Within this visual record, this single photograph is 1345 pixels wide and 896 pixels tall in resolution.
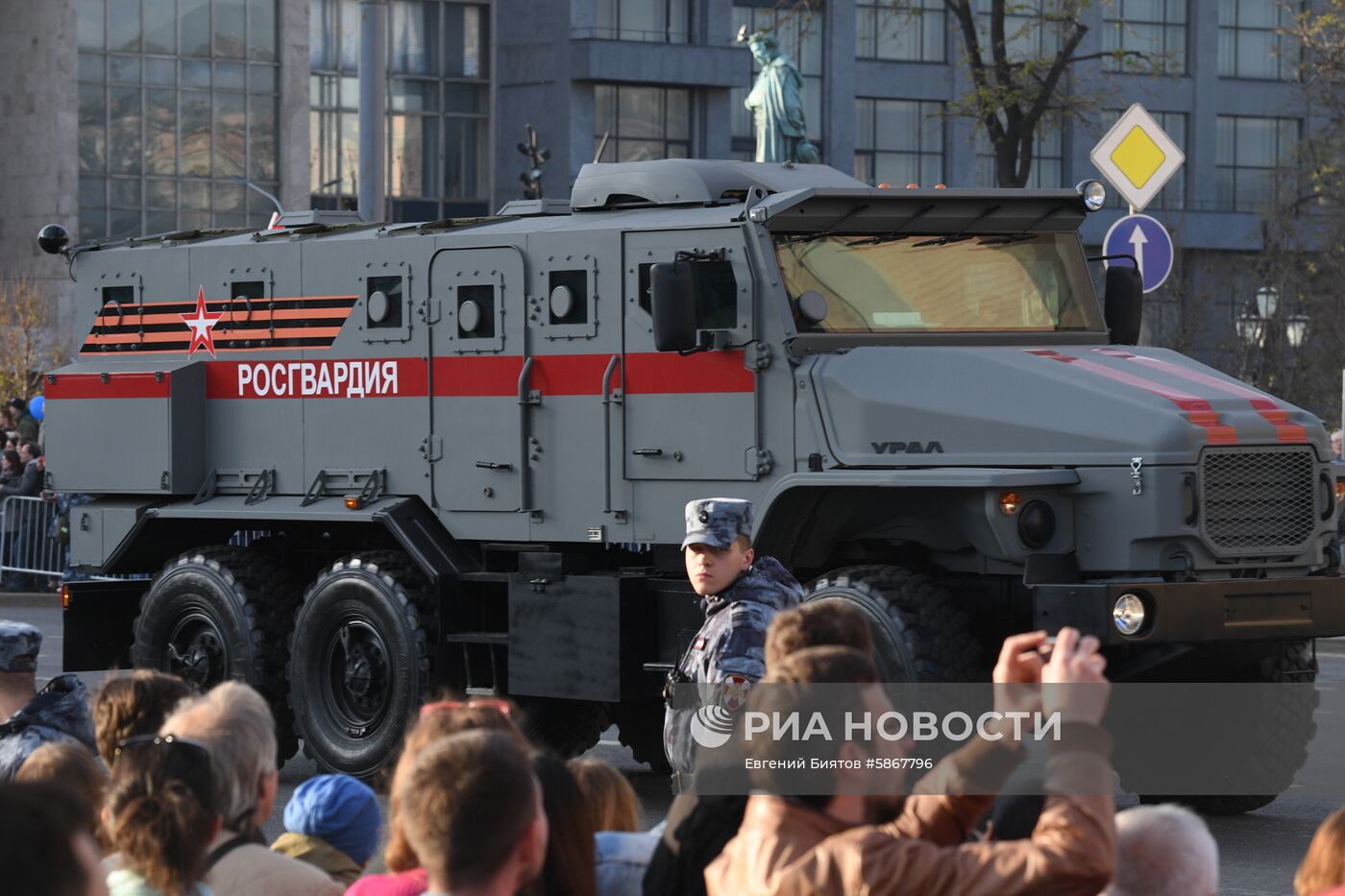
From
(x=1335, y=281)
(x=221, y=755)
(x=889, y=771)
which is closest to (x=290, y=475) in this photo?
(x=221, y=755)

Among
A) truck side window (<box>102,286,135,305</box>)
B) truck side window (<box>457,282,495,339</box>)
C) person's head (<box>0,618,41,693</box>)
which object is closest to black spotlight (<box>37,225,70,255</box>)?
truck side window (<box>102,286,135,305</box>)

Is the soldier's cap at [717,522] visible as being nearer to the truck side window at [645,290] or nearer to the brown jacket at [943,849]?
the brown jacket at [943,849]

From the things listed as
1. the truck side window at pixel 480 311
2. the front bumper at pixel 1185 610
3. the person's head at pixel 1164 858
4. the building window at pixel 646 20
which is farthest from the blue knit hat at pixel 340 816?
the building window at pixel 646 20

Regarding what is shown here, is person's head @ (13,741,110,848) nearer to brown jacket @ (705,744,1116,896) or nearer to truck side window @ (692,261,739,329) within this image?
brown jacket @ (705,744,1116,896)

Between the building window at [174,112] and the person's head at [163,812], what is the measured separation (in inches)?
2249

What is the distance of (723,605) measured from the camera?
789 cm

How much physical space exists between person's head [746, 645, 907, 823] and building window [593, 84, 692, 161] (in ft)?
201

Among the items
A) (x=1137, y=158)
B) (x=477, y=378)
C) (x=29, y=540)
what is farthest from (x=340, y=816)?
(x=29, y=540)

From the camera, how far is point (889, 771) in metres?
4.65

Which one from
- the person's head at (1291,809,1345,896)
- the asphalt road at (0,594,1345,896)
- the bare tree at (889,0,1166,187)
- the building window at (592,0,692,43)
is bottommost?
the asphalt road at (0,594,1345,896)

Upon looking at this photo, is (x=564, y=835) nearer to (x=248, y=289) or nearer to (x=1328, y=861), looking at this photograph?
(x=1328, y=861)

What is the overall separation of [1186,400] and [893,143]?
58.9 metres

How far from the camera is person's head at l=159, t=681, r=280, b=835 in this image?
5.31m

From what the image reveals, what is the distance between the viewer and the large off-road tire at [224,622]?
43.1ft
